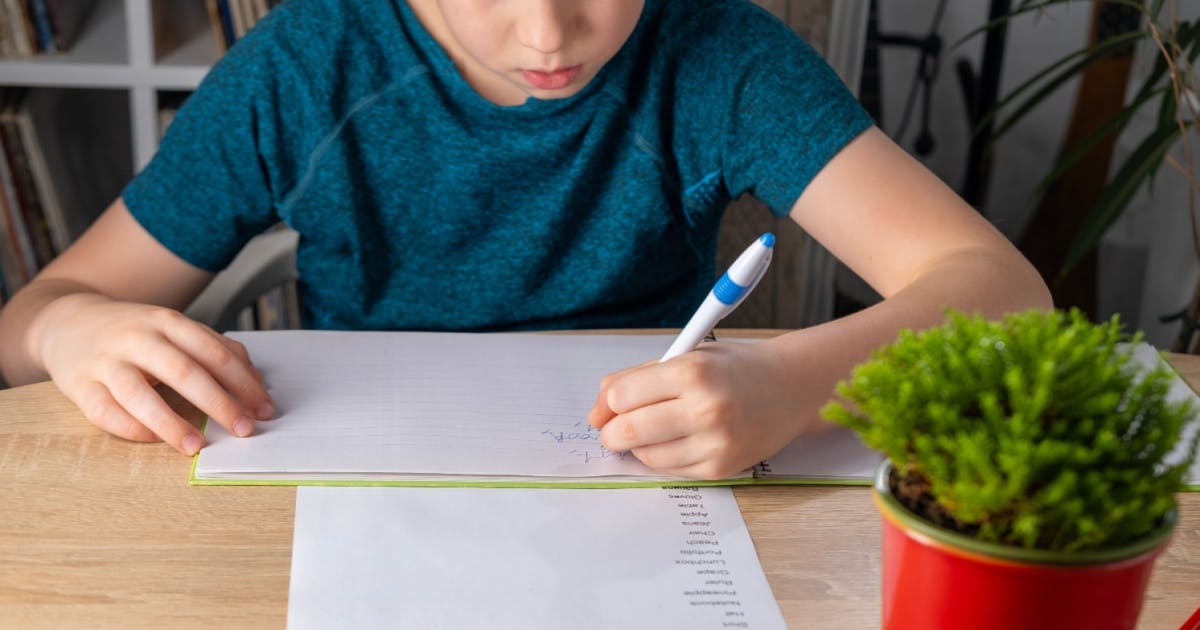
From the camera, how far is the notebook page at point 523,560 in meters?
0.61

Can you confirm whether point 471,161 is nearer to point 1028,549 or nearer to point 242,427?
point 242,427

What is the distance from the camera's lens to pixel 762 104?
1.08m

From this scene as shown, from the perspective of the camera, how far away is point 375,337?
942 mm

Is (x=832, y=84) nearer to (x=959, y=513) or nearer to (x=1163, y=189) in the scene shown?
(x=959, y=513)

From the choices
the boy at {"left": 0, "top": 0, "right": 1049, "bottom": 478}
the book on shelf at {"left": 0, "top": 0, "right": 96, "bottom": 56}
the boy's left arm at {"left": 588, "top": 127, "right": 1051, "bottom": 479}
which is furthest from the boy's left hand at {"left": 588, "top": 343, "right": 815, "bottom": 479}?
the book on shelf at {"left": 0, "top": 0, "right": 96, "bottom": 56}

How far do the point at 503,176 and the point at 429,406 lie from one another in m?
0.38


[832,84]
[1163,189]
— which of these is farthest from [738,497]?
[1163,189]

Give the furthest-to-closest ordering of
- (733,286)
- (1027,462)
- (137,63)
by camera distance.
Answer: (137,63) < (733,286) < (1027,462)

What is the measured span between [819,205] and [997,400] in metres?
0.60

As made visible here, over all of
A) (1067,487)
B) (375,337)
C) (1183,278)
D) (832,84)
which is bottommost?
(1183,278)

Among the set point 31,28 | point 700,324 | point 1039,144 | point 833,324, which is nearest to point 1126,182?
point 833,324

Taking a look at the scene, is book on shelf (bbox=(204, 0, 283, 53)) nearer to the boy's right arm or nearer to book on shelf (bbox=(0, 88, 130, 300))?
book on shelf (bbox=(0, 88, 130, 300))

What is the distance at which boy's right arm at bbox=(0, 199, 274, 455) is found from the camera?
2.55 ft

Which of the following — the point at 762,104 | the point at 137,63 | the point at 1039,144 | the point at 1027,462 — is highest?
the point at 1027,462
